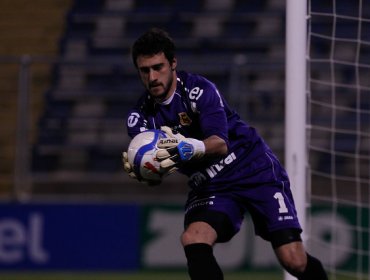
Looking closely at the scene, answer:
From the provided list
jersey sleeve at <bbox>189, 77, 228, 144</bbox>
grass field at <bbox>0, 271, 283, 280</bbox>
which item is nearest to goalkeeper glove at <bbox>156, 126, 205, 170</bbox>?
jersey sleeve at <bbox>189, 77, 228, 144</bbox>

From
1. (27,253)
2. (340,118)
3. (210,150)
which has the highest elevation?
(210,150)

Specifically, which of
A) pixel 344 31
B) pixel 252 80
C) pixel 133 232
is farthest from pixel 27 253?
pixel 344 31

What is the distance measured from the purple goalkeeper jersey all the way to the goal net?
3.88m

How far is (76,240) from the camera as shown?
10125mm

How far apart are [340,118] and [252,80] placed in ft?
3.45

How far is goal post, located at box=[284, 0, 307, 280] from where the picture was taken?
588 cm

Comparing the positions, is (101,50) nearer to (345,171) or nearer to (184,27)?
(184,27)

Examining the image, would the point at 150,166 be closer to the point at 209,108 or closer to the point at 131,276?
the point at 209,108

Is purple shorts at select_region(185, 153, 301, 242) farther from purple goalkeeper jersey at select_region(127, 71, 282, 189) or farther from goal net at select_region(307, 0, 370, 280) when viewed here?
goal net at select_region(307, 0, 370, 280)

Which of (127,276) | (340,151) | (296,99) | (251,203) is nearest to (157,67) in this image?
(251,203)

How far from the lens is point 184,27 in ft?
42.0

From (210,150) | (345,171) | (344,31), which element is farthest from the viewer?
(344,31)

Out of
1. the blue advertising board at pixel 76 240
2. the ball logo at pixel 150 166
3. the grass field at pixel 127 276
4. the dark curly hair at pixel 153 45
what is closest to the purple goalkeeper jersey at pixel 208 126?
the dark curly hair at pixel 153 45

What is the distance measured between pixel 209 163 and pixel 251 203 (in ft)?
0.99
